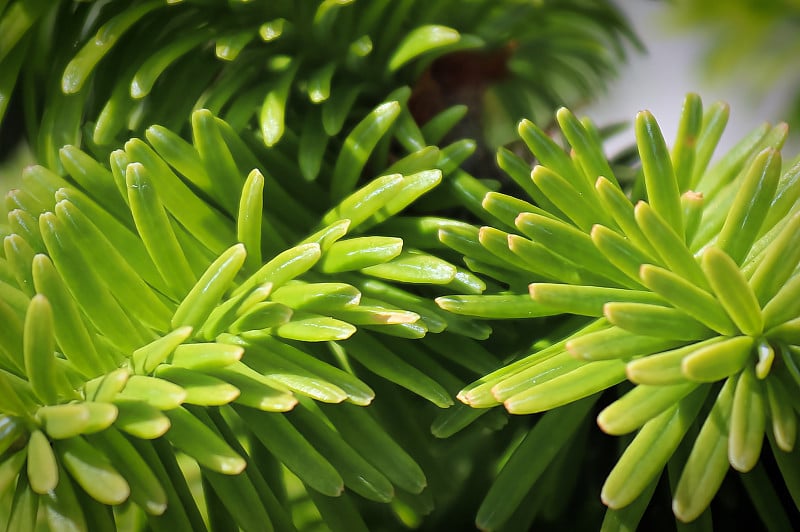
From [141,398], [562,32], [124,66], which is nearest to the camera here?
[141,398]

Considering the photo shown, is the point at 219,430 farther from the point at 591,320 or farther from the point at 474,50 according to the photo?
the point at 474,50

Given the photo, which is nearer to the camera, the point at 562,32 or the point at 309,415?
the point at 309,415

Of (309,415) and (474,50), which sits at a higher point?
(474,50)

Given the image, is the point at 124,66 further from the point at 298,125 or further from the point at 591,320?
the point at 591,320

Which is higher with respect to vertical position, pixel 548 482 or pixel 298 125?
pixel 298 125

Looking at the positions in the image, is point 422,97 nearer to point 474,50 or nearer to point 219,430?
point 474,50

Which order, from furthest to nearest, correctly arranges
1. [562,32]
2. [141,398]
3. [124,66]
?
[562,32] < [124,66] < [141,398]

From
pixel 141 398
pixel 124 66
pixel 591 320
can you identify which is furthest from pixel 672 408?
pixel 124 66

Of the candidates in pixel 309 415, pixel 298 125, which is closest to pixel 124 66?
pixel 298 125

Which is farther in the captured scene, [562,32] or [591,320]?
[562,32]
